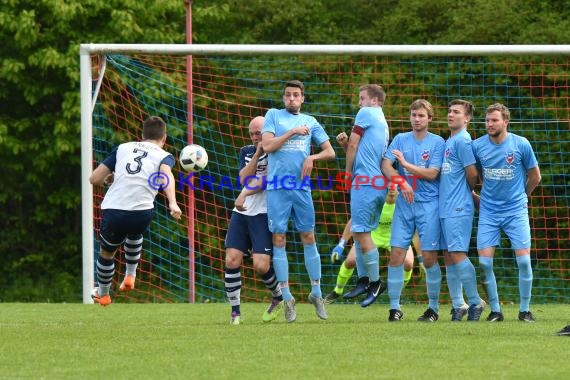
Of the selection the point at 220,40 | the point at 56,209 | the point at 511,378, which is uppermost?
the point at 220,40

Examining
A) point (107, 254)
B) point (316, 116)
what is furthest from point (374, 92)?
point (316, 116)

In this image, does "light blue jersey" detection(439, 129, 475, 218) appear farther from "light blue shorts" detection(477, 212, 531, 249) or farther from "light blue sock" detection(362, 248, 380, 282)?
"light blue sock" detection(362, 248, 380, 282)

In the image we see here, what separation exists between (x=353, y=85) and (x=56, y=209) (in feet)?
19.2

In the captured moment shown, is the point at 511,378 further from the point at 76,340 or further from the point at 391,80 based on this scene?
the point at 391,80

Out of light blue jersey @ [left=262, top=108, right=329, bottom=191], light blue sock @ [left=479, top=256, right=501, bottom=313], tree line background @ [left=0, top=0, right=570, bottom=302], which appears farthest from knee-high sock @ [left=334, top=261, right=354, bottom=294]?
tree line background @ [left=0, top=0, right=570, bottom=302]

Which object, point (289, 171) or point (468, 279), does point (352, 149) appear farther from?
point (468, 279)

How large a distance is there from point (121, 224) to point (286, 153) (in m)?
1.49

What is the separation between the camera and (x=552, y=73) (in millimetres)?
17297

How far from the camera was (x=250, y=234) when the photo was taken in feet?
35.1

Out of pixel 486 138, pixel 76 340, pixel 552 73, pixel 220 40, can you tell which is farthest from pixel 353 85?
pixel 76 340

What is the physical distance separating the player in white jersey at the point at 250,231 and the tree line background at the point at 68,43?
8.79 metres

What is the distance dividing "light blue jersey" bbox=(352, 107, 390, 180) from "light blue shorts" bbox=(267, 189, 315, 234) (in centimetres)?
63

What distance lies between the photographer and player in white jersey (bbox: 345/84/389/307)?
1082cm

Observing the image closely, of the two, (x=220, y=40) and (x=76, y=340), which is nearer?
(x=76, y=340)
